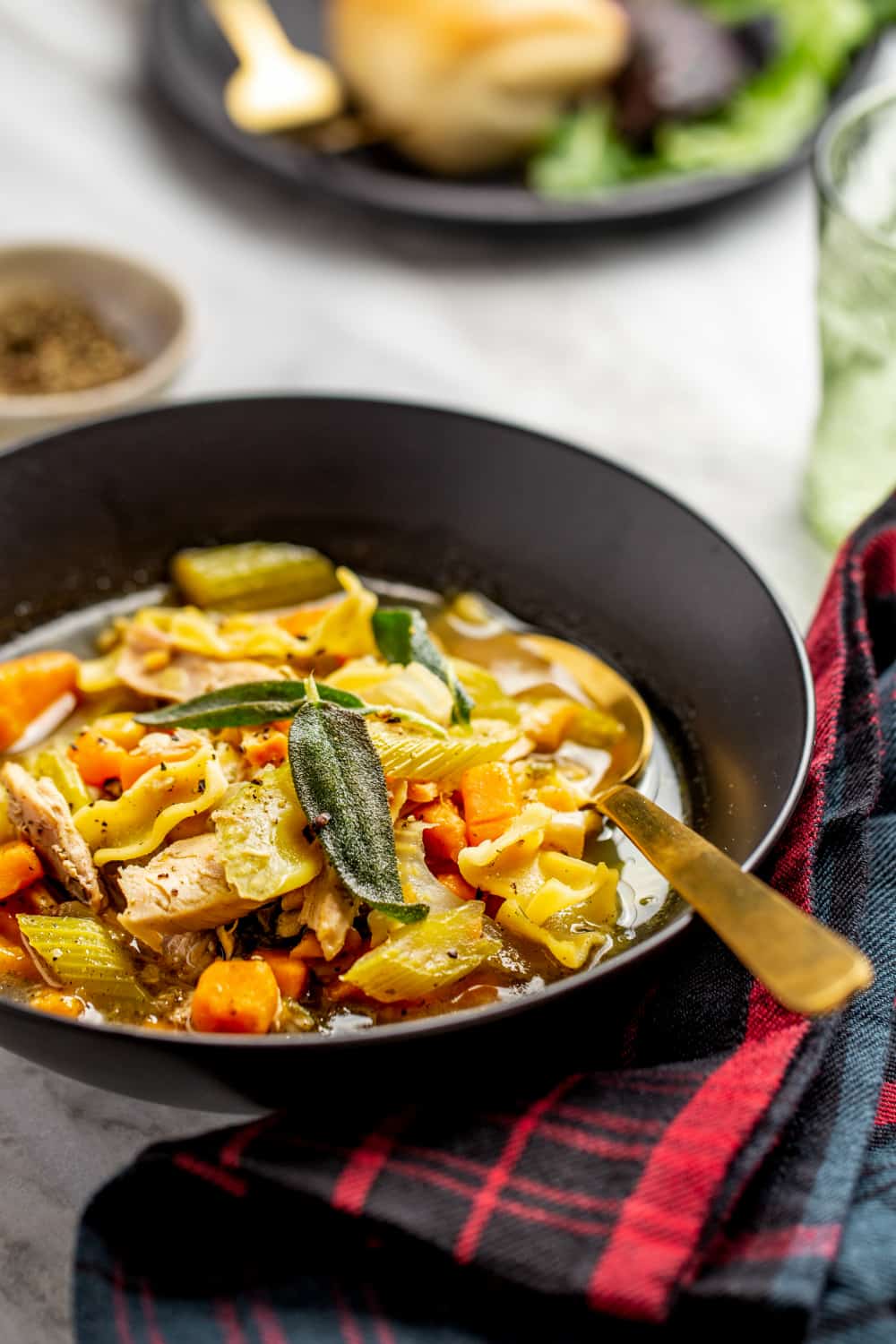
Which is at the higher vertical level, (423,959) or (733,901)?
(733,901)

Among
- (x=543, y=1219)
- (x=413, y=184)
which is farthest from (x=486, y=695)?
(x=413, y=184)

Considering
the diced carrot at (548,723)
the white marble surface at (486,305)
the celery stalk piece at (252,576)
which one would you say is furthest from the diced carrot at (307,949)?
the white marble surface at (486,305)

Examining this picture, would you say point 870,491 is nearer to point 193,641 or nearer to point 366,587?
point 366,587

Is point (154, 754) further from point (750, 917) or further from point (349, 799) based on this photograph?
point (750, 917)

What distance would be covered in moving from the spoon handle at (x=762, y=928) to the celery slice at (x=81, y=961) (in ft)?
2.26

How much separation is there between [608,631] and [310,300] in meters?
1.63

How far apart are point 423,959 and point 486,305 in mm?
2332

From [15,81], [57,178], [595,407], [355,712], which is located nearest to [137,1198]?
[355,712]

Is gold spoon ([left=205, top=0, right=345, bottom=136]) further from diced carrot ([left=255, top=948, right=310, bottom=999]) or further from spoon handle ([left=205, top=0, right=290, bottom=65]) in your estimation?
diced carrot ([left=255, top=948, right=310, bottom=999])

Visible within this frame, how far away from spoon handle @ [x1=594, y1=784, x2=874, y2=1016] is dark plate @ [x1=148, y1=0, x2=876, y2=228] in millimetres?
2220

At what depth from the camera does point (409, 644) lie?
2.18 metres

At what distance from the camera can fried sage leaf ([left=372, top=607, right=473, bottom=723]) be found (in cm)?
215

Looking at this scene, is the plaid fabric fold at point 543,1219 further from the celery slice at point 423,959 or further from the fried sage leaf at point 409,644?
the fried sage leaf at point 409,644

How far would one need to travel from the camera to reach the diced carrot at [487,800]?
1.98m
